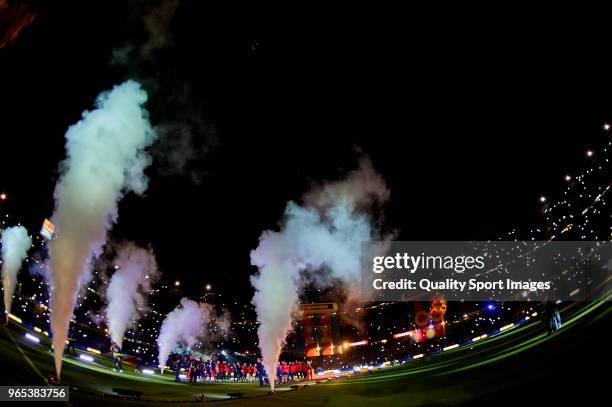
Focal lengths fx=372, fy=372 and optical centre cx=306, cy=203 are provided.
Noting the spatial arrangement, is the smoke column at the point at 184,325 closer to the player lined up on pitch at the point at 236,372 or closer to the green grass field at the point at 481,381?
the player lined up on pitch at the point at 236,372

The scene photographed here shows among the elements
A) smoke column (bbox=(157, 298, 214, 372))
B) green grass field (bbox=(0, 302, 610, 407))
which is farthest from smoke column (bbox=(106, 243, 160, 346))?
green grass field (bbox=(0, 302, 610, 407))

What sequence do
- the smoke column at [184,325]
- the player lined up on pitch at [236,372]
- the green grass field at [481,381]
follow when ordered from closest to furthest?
1. the green grass field at [481,381]
2. the player lined up on pitch at [236,372]
3. the smoke column at [184,325]

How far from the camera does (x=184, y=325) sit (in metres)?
40.1

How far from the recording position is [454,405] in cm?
857

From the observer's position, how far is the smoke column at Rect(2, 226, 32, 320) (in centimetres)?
2472

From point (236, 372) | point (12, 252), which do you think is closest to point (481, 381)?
point (236, 372)

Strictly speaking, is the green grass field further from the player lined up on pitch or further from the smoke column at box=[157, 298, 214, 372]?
the smoke column at box=[157, 298, 214, 372]

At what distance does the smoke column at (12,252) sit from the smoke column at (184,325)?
546 inches

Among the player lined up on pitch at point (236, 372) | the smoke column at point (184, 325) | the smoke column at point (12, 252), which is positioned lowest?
the player lined up on pitch at point (236, 372)

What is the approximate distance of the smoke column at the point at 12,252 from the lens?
2472 cm

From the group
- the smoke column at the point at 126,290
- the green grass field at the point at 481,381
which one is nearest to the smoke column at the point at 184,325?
the smoke column at the point at 126,290

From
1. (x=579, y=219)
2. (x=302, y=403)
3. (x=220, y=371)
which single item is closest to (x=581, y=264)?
(x=579, y=219)

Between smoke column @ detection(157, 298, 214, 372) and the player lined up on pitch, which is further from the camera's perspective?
smoke column @ detection(157, 298, 214, 372)

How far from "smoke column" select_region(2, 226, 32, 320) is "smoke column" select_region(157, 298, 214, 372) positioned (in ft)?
45.5
